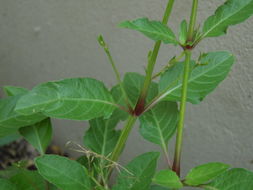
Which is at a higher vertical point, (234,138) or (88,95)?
→ (88,95)

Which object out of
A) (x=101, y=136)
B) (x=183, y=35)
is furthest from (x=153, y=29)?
(x=101, y=136)

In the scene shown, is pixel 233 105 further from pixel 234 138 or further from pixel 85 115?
pixel 85 115

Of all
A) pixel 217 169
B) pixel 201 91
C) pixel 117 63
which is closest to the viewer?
pixel 217 169

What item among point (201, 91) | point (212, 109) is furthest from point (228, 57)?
point (212, 109)

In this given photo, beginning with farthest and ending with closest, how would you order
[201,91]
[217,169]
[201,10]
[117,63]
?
[117,63] < [201,10] < [201,91] < [217,169]

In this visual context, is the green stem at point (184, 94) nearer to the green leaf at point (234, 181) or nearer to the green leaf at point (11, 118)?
the green leaf at point (234, 181)

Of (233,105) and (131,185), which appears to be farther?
(233,105)

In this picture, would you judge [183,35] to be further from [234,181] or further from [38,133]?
[38,133]

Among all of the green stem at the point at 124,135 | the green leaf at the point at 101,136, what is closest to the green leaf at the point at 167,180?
the green stem at the point at 124,135
